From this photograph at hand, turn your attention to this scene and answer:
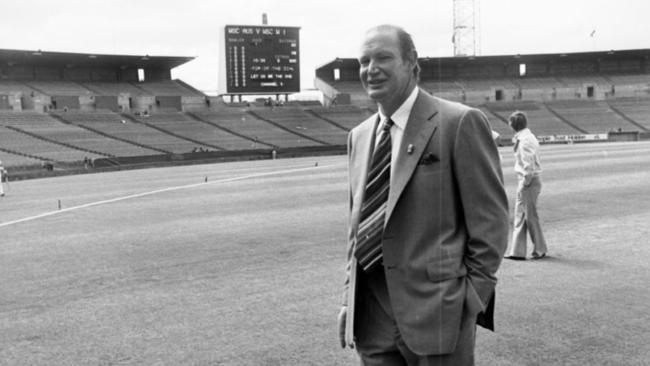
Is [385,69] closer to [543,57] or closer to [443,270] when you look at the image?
[443,270]

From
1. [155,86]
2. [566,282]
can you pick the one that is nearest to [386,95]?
[566,282]

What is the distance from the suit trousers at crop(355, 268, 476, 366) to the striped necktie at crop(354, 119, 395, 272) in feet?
0.34

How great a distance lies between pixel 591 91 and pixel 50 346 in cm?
8375

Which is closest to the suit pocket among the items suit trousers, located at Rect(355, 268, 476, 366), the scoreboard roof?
suit trousers, located at Rect(355, 268, 476, 366)

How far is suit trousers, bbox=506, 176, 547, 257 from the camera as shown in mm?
9109

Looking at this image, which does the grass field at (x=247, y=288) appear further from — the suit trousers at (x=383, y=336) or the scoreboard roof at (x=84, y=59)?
the scoreboard roof at (x=84, y=59)

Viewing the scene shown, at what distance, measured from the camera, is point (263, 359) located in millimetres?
5152

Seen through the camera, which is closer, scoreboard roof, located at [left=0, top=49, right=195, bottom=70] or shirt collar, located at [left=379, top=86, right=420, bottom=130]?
shirt collar, located at [left=379, top=86, right=420, bottom=130]

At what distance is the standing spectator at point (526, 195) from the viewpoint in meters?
9.09

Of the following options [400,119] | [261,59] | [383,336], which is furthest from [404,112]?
[261,59]

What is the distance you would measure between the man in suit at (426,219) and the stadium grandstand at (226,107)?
118 feet

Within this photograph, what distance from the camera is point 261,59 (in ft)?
198

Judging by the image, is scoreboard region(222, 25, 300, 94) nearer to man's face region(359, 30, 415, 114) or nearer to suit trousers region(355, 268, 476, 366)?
man's face region(359, 30, 415, 114)

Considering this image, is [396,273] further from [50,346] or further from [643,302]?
[643,302]
